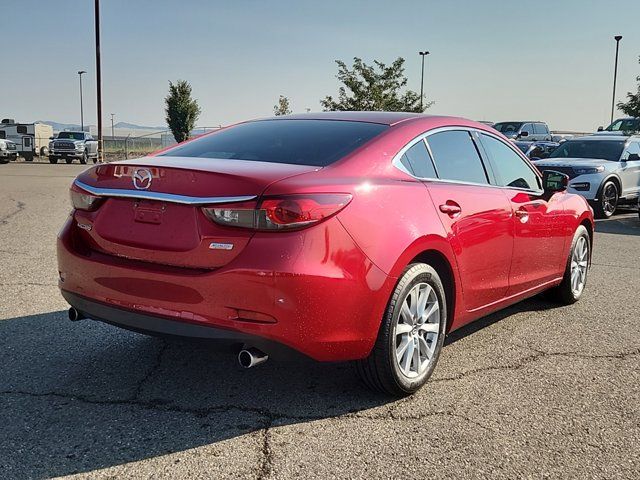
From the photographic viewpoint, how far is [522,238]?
4797 mm

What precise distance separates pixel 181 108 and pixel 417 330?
151 feet

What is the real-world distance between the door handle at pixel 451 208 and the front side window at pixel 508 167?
84 centimetres

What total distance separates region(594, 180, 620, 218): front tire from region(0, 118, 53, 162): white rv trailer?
3379cm

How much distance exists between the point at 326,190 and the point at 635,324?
3464mm

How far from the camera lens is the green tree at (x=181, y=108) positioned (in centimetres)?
4781

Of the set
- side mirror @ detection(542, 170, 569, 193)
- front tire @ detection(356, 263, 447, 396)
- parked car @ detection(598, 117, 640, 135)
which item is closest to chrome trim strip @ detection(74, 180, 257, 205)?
front tire @ detection(356, 263, 447, 396)

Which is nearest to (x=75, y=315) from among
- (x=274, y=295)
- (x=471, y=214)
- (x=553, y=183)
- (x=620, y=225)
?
(x=274, y=295)

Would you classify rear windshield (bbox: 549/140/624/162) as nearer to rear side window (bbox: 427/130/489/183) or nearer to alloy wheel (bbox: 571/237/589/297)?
alloy wheel (bbox: 571/237/589/297)

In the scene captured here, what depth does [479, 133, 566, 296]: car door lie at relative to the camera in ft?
15.7

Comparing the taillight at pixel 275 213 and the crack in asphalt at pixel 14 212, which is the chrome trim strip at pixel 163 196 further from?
the crack in asphalt at pixel 14 212

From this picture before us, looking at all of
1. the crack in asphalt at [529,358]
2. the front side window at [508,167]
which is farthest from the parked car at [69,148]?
the crack in asphalt at [529,358]

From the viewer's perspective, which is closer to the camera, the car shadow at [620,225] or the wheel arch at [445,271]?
the wheel arch at [445,271]

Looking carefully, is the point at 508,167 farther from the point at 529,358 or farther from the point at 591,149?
the point at 591,149

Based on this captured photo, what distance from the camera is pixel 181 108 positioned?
4772cm
